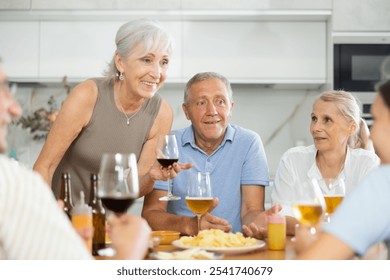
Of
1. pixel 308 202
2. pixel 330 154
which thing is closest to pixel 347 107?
pixel 330 154

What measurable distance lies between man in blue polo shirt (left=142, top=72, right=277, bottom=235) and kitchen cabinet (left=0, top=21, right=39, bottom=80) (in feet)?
5.23

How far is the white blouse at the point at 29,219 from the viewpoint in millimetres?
760

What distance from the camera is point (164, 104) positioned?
6.95 feet

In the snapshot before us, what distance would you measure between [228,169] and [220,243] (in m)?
0.79

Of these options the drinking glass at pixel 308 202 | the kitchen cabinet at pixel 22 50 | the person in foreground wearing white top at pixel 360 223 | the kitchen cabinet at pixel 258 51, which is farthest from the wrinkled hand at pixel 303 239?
the kitchen cabinet at pixel 22 50

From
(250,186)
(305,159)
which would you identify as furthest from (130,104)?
(305,159)

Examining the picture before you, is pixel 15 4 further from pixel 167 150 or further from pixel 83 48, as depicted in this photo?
pixel 167 150

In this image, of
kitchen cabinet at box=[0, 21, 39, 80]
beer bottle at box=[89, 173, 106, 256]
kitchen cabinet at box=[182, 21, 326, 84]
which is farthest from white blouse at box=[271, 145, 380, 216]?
kitchen cabinet at box=[0, 21, 39, 80]

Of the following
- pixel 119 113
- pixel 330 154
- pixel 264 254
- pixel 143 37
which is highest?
pixel 143 37

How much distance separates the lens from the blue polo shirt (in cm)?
207

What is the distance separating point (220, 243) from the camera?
1335mm

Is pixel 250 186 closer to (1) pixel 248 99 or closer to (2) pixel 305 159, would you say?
(2) pixel 305 159

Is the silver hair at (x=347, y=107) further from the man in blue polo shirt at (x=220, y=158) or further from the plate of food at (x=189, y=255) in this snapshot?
the plate of food at (x=189, y=255)

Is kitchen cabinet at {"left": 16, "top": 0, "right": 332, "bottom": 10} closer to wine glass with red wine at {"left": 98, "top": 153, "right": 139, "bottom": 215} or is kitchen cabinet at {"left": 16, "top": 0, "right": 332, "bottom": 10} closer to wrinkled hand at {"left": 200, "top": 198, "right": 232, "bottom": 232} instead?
wrinkled hand at {"left": 200, "top": 198, "right": 232, "bottom": 232}
